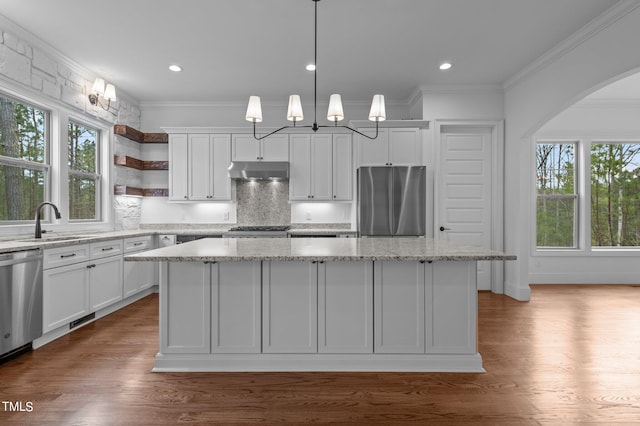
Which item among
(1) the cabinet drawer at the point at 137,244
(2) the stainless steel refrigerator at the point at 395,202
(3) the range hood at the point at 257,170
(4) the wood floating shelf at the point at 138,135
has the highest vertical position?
(4) the wood floating shelf at the point at 138,135

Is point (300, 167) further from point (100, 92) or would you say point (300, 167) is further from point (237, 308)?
point (237, 308)

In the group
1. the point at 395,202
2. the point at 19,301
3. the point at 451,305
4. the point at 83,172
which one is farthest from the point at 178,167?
the point at 451,305

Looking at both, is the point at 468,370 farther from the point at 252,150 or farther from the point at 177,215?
the point at 177,215

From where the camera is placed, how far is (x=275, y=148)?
196 inches

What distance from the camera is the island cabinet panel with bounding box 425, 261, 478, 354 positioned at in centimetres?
240

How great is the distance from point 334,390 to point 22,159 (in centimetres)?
380

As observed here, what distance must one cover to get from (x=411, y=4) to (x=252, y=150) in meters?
2.97

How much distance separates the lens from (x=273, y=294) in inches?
95.6

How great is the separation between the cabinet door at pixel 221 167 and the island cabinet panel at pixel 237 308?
2.78m

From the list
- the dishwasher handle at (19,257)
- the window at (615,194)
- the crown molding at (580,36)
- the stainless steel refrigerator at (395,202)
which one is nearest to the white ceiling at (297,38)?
the crown molding at (580,36)

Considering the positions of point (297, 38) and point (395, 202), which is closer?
point (297, 38)

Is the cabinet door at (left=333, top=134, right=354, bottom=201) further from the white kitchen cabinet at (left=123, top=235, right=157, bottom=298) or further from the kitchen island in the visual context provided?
the white kitchen cabinet at (left=123, top=235, right=157, bottom=298)

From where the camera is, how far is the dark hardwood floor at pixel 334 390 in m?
1.89

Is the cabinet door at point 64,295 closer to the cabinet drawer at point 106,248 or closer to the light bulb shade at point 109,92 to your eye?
the cabinet drawer at point 106,248
